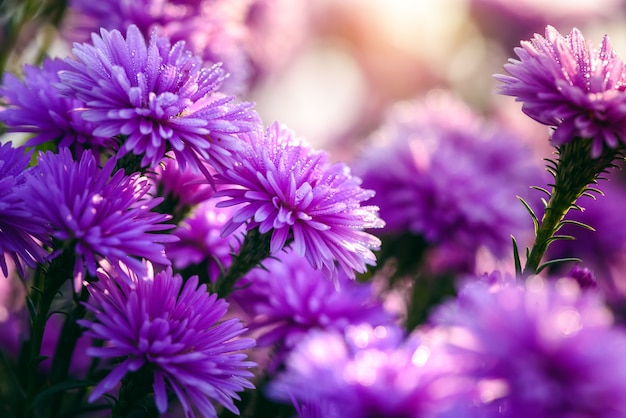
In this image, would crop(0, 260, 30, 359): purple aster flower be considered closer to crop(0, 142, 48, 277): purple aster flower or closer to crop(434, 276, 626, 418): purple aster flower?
crop(0, 142, 48, 277): purple aster flower

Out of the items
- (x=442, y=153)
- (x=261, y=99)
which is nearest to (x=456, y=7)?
(x=261, y=99)

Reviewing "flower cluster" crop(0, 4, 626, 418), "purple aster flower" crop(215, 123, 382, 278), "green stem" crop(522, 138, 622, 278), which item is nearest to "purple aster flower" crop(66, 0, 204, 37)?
"flower cluster" crop(0, 4, 626, 418)

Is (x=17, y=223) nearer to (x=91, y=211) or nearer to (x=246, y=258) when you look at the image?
(x=91, y=211)

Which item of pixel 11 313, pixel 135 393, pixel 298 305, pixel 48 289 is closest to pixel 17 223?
pixel 48 289

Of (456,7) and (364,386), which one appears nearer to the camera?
(364,386)

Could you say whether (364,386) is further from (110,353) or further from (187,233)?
(187,233)

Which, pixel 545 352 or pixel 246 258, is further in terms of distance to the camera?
pixel 246 258
